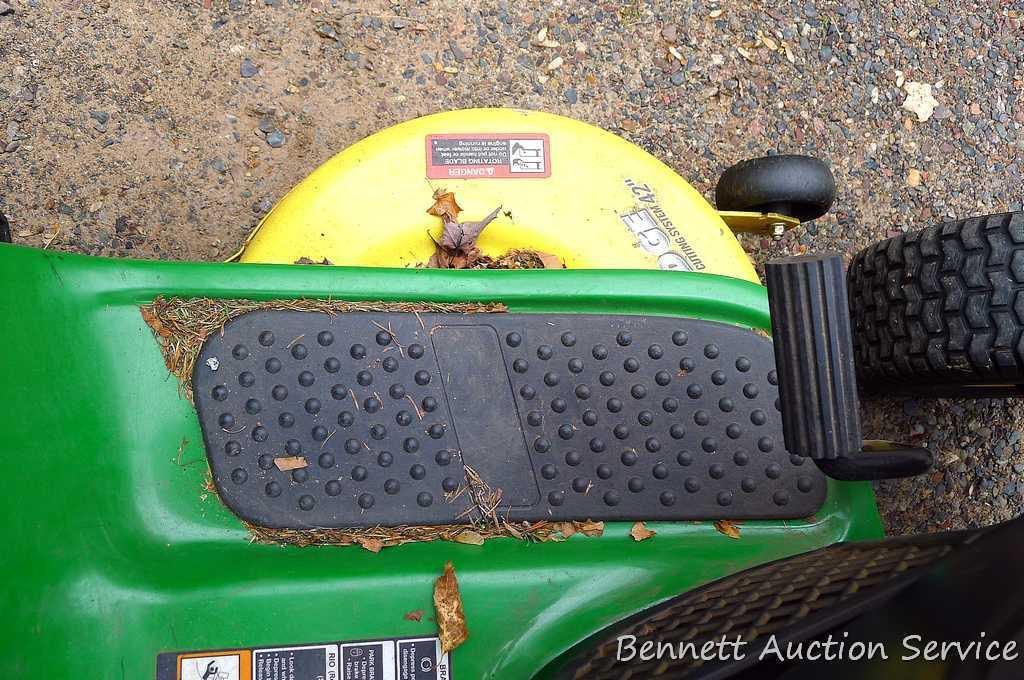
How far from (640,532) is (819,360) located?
0.28 metres

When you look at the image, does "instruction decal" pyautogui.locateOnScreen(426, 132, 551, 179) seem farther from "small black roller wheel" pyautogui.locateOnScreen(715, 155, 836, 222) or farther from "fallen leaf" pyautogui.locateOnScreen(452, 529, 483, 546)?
"fallen leaf" pyautogui.locateOnScreen(452, 529, 483, 546)

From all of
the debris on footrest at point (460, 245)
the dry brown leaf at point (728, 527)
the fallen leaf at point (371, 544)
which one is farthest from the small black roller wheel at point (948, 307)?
the fallen leaf at point (371, 544)

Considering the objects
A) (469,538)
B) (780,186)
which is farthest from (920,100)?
(469,538)

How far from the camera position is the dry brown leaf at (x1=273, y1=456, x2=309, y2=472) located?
0.80 meters

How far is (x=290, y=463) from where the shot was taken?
802mm

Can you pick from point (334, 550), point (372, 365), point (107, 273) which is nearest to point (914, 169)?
point (372, 365)

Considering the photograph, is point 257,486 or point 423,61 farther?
point 423,61

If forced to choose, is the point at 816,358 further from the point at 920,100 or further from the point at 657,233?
the point at 920,100

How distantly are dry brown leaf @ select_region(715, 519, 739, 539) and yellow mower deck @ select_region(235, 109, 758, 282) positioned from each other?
34cm

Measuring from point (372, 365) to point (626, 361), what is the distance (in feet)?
0.94

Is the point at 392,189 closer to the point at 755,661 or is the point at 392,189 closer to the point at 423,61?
the point at 423,61

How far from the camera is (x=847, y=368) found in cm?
64

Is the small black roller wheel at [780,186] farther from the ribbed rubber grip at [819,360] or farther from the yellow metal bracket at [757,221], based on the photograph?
the ribbed rubber grip at [819,360]

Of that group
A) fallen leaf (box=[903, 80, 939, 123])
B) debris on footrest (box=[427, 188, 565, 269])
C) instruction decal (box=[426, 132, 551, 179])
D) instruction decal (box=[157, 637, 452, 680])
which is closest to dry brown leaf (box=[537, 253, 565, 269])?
debris on footrest (box=[427, 188, 565, 269])
